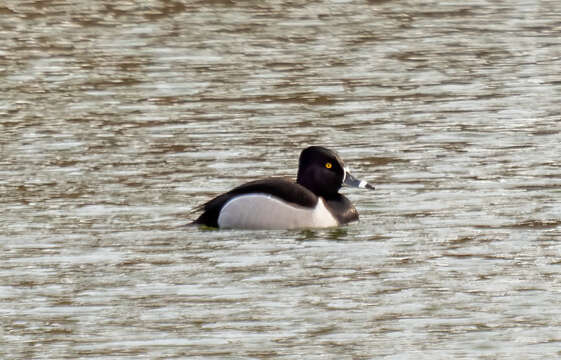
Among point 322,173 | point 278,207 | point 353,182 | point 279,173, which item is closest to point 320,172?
point 322,173

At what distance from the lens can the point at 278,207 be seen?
15.6 metres

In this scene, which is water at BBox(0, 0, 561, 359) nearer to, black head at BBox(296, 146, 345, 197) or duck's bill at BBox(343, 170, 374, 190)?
duck's bill at BBox(343, 170, 374, 190)

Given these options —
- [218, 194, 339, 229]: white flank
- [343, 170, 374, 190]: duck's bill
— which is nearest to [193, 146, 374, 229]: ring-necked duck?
[218, 194, 339, 229]: white flank

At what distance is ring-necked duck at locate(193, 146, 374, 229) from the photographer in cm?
1548

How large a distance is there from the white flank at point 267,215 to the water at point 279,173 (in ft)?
0.82

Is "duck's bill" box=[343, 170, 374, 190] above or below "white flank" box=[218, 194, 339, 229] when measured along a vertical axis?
above

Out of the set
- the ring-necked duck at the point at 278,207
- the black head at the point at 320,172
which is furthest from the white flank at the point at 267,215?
the black head at the point at 320,172

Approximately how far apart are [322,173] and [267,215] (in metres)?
0.85

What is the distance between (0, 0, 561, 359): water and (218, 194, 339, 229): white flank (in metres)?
0.25

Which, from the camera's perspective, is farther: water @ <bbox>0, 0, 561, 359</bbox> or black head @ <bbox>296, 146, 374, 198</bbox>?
black head @ <bbox>296, 146, 374, 198</bbox>

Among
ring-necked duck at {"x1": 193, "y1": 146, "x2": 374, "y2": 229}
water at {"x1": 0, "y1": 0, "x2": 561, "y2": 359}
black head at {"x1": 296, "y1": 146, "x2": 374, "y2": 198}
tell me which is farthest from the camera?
black head at {"x1": 296, "y1": 146, "x2": 374, "y2": 198}

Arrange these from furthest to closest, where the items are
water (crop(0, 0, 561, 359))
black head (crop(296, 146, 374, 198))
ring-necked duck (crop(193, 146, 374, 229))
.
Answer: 1. black head (crop(296, 146, 374, 198))
2. ring-necked duck (crop(193, 146, 374, 229))
3. water (crop(0, 0, 561, 359))

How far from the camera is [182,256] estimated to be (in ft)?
46.4

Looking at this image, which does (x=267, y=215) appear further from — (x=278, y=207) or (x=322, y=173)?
(x=322, y=173)
